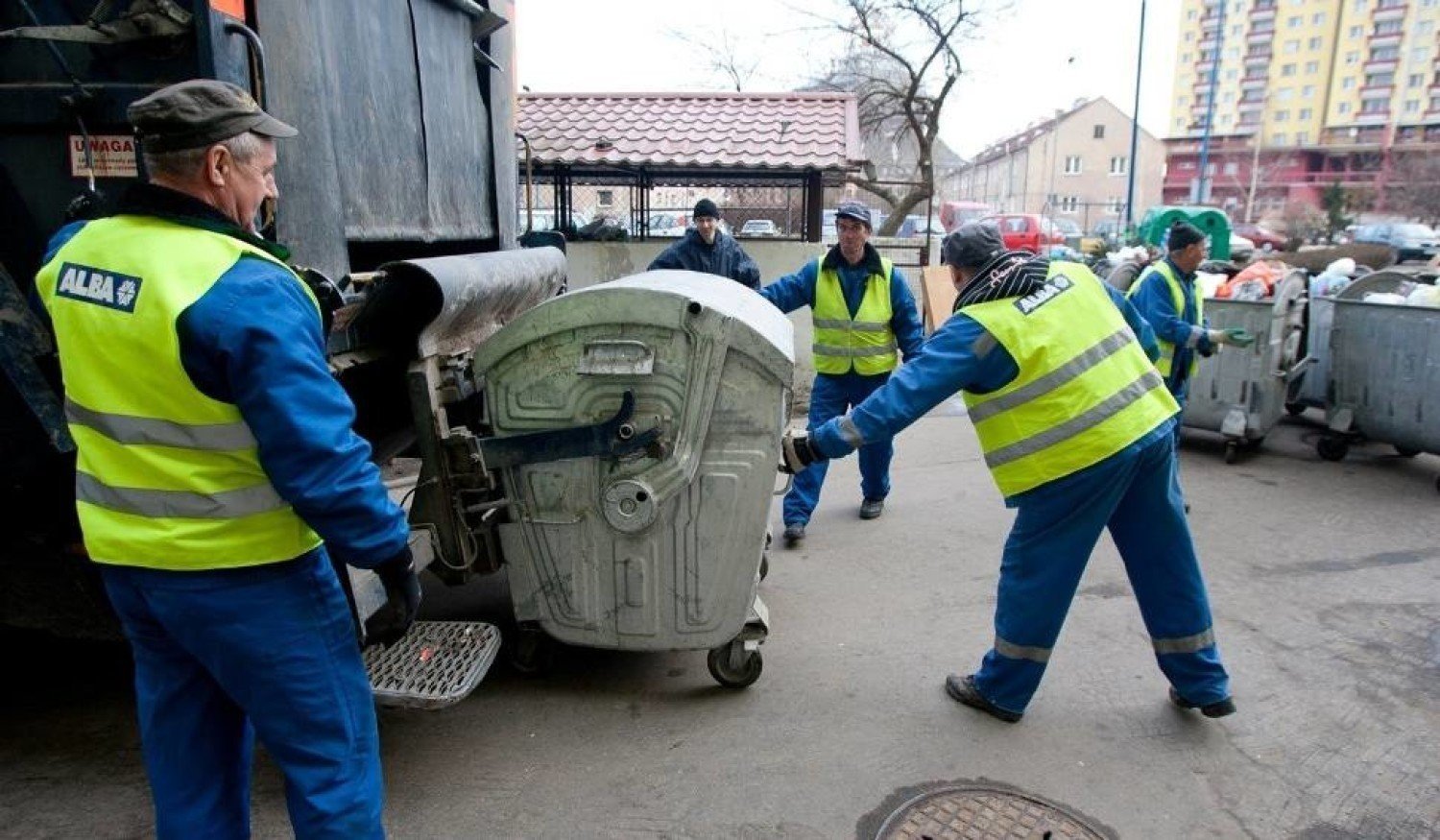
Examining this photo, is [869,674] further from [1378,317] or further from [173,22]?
[1378,317]

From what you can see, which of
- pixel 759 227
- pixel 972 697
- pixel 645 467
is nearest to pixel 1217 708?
pixel 972 697

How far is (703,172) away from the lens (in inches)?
355

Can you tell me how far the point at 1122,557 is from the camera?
2.96 m

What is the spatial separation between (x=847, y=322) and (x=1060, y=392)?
2.13 m

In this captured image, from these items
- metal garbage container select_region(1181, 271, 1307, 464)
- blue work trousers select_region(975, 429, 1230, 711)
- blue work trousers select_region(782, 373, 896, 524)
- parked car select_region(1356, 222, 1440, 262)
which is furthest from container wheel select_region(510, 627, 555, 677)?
parked car select_region(1356, 222, 1440, 262)

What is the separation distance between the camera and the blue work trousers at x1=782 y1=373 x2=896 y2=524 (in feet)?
15.6

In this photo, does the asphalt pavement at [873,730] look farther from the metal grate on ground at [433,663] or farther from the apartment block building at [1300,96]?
the apartment block building at [1300,96]

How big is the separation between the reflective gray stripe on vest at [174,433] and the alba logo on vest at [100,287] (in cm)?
20

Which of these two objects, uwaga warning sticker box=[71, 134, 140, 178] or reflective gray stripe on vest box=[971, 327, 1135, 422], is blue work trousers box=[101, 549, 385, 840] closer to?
uwaga warning sticker box=[71, 134, 140, 178]

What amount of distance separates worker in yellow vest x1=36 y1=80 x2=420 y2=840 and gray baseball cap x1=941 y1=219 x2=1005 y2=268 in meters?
1.88

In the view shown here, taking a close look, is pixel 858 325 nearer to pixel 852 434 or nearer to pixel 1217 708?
pixel 852 434

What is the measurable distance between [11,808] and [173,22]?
2067mm

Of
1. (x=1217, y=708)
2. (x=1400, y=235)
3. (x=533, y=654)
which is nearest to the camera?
(x=1217, y=708)

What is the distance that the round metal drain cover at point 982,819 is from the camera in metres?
2.49
